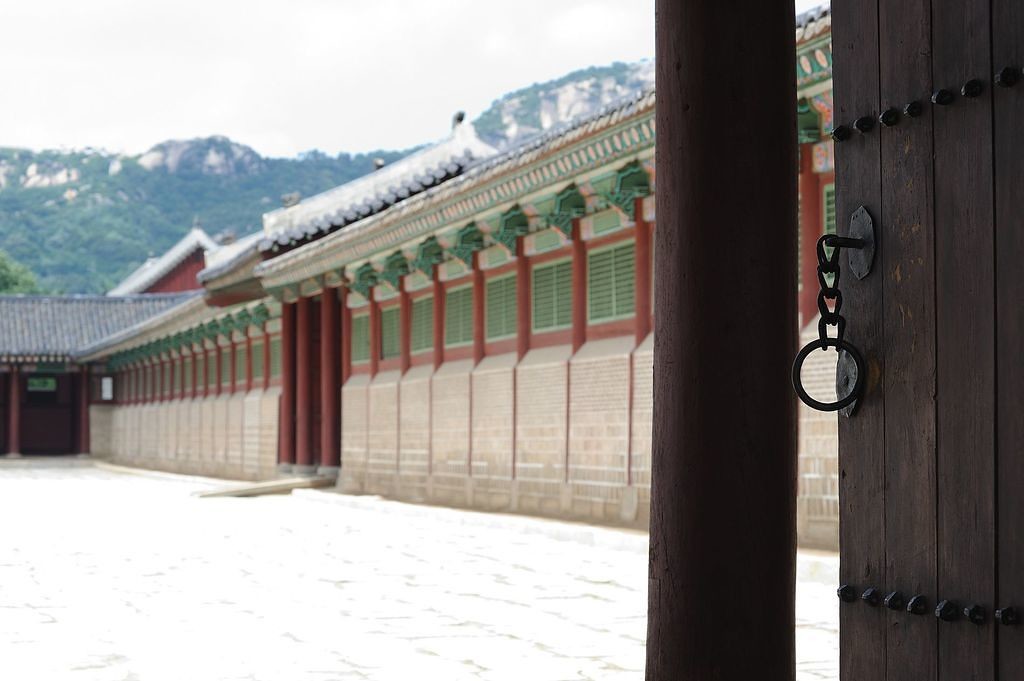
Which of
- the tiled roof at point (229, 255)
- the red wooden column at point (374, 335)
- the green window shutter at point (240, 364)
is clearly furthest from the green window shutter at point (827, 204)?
the green window shutter at point (240, 364)

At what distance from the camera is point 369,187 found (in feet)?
86.4

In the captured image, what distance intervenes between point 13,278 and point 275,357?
2406 inches

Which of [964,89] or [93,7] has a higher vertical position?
[93,7]

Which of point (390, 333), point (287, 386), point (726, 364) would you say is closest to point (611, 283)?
point (390, 333)

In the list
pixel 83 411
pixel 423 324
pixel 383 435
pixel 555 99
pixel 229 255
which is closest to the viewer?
pixel 423 324

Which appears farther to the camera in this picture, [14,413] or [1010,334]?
[14,413]

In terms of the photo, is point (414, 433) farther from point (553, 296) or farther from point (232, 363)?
point (232, 363)

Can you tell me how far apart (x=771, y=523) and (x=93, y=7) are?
5618 inches

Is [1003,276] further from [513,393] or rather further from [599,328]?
[513,393]

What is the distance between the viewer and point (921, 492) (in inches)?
120

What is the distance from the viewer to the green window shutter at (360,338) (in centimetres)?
2306

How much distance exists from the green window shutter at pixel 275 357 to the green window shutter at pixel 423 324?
8.04 m

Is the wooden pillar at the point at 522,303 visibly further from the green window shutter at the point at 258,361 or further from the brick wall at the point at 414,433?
the green window shutter at the point at 258,361

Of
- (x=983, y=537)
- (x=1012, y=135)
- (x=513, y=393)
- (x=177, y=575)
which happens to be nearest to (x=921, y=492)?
(x=983, y=537)
